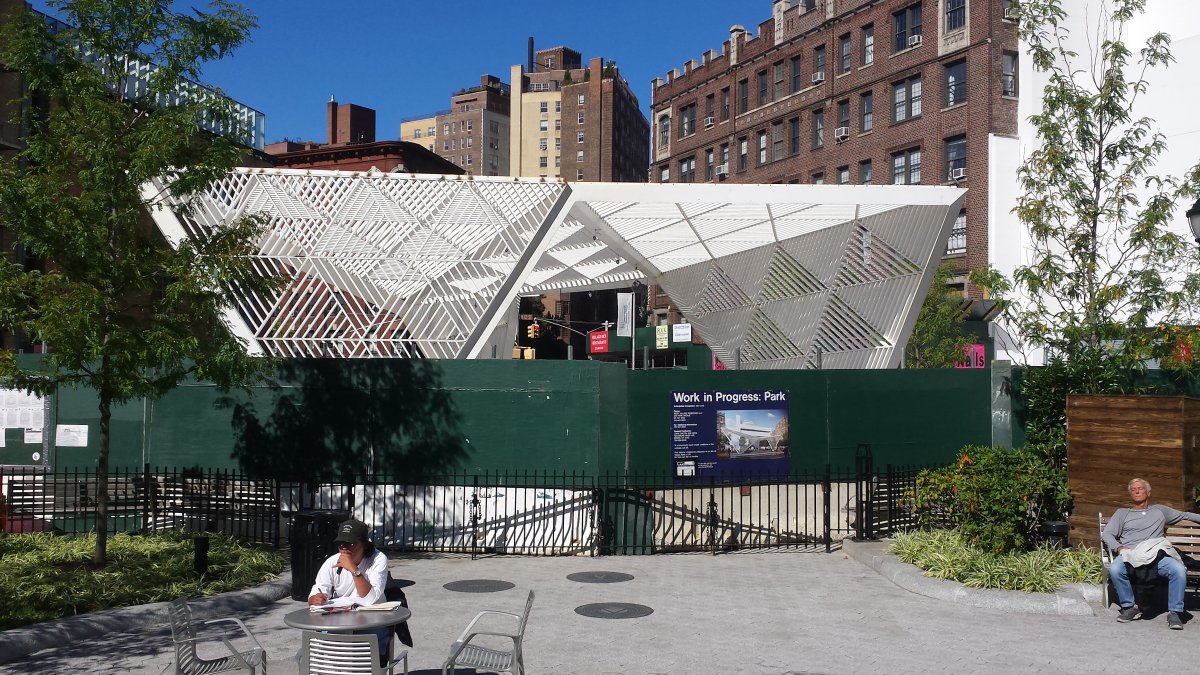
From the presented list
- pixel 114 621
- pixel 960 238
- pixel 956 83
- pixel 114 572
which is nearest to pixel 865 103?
pixel 956 83

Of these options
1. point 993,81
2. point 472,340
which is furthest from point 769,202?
point 993,81

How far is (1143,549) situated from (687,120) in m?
55.8

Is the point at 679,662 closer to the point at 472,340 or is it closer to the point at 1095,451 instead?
the point at 1095,451

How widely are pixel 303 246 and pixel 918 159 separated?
3253 cm

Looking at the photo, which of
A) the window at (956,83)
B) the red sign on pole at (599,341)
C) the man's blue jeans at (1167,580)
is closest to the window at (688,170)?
the red sign on pole at (599,341)

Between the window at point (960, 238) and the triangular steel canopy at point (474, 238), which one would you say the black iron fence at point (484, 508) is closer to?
the triangular steel canopy at point (474, 238)

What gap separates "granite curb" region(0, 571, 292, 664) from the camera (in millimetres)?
9141

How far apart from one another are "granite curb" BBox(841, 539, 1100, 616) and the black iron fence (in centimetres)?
269

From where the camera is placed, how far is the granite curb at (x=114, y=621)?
914 centimetres

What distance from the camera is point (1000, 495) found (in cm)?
1235

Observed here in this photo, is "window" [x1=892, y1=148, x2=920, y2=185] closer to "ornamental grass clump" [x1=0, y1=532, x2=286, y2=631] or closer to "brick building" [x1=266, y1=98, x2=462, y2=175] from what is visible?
"brick building" [x1=266, y1=98, x2=462, y2=175]

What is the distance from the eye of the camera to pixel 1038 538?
13.3m

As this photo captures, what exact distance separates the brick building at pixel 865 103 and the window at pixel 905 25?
2.8 inches

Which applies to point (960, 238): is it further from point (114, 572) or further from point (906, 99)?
point (114, 572)
